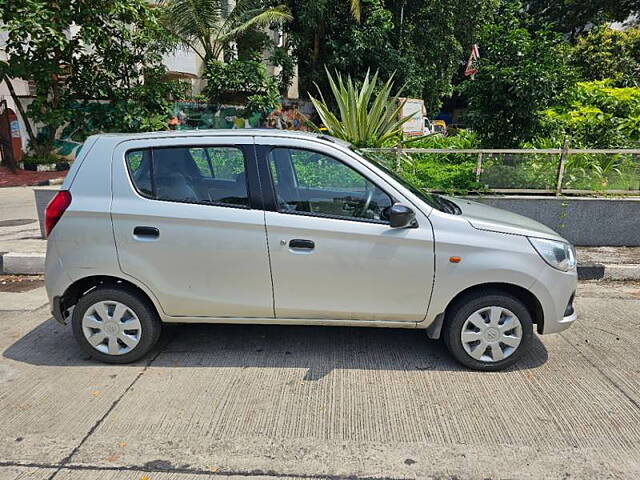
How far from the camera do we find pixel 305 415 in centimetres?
308

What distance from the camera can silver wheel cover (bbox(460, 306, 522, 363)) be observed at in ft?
11.6

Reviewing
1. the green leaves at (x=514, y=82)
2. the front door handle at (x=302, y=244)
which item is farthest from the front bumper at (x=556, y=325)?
the green leaves at (x=514, y=82)

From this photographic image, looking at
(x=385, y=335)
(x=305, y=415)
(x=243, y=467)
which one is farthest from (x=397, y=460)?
(x=385, y=335)

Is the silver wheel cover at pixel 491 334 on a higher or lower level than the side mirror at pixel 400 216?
lower

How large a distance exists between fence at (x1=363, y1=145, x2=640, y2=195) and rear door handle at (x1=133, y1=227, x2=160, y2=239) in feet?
13.3

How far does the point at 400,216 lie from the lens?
3.34 meters

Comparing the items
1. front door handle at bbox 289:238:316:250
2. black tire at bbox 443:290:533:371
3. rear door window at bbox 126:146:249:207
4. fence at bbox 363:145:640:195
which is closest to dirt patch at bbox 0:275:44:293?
rear door window at bbox 126:146:249:207

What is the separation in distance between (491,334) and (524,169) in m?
4.28

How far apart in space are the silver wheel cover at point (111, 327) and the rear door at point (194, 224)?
0.96 ft

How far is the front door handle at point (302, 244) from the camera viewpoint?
11.3 feet

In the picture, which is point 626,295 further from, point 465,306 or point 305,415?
point 305,415

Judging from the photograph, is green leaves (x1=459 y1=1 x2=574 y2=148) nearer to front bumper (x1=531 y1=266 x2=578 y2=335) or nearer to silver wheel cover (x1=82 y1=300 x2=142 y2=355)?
front bumper (x1=531 y1=266 x2=578 y2=335)

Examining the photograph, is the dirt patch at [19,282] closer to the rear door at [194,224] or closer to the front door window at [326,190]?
the rear door at [194,224]

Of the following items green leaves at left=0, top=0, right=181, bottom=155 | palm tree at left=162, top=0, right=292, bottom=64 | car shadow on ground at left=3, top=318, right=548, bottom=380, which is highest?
palm tree at left=162, top=0, right=292, bottom=64
